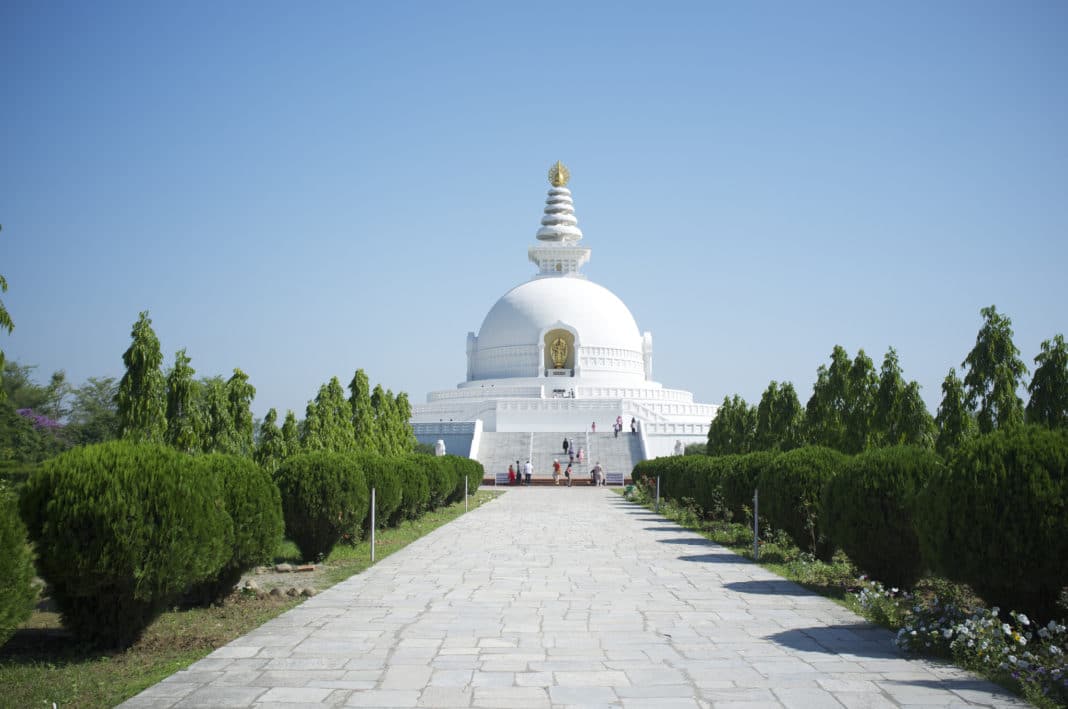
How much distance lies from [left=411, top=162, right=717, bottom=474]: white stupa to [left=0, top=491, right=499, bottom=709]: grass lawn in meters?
37.4

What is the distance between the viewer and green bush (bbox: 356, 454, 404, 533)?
56.9ft

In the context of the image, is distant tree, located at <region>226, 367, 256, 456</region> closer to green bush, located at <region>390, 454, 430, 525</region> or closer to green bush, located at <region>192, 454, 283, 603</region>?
green bush, located at <region>390, 454, 430, 525</region>

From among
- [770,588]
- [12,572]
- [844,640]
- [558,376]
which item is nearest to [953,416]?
[770,588]

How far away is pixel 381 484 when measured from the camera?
1769cm

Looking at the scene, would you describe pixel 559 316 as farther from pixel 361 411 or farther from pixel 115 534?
pixel 115 534

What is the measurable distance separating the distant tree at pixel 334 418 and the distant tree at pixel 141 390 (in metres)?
8.27

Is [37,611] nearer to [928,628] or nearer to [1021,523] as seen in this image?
[928,628]

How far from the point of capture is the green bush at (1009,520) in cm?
770

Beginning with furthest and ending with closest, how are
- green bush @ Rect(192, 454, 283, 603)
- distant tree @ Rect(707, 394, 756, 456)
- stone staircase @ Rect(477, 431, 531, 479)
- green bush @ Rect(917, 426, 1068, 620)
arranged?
stone staircase @ Rect(477, 431, 531, 479)
distant tree @ Rect(707, 394, 756, 456)
green bush @ Rect(192, 454, 283, 603)
green bush @ Rect(917, 426, 1068, 620)

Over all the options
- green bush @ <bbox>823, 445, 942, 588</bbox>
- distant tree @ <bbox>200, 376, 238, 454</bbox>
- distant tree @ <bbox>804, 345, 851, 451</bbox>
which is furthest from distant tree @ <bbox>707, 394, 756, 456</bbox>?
green bush @ <bbox>823, 445, 942, 588</bbox>

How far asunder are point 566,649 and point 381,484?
9913mm

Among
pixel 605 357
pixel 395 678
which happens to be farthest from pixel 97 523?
pixel 605 357

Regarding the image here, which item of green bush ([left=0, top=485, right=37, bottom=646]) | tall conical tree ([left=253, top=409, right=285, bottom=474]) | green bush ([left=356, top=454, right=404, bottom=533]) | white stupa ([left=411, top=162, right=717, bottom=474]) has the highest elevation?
white stupa ([left=411, top=162, right=717, bottom=474])

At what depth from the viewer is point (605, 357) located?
64.8 meters
